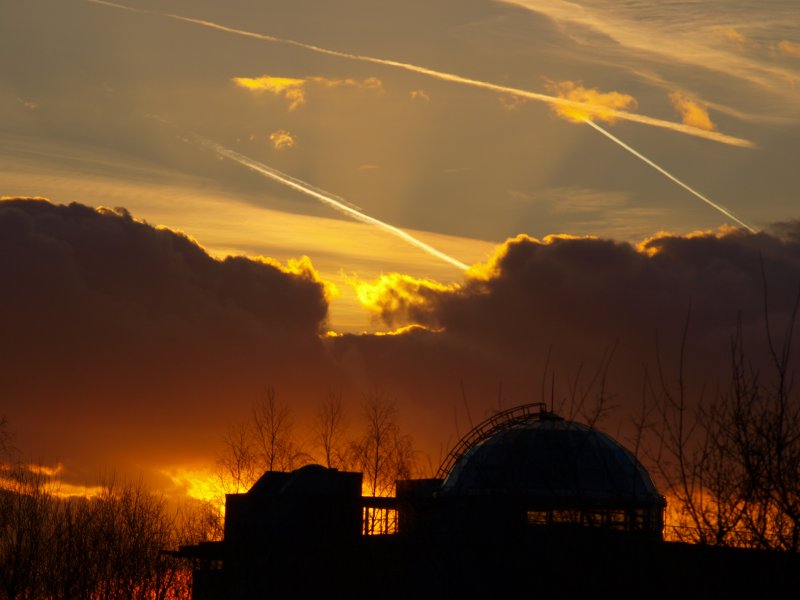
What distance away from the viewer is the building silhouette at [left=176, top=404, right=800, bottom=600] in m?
26.6

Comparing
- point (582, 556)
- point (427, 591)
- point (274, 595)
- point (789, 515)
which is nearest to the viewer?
point (789, 515)

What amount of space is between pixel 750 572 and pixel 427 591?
880 inches

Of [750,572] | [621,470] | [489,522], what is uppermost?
[621,470]

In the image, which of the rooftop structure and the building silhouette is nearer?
the building silhouette

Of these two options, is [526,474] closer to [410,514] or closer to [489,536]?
[410,514]

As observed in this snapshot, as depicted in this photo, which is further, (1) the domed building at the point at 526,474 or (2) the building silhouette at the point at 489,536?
(1) the domed building at the point at 526,474

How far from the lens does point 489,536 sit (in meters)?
36.9

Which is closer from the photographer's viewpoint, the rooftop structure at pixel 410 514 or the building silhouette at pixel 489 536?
the building silhouette at pixel 489 536

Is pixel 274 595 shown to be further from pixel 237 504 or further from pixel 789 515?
pixel 789 515

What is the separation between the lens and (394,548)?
146 ft

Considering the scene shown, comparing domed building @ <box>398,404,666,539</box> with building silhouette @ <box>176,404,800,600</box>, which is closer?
building silhouette @ <box>176,404,800,600</box>

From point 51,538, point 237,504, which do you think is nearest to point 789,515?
point 237,504

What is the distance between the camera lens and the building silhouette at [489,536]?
2659 cm

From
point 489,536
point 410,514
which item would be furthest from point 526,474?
point 489,536
